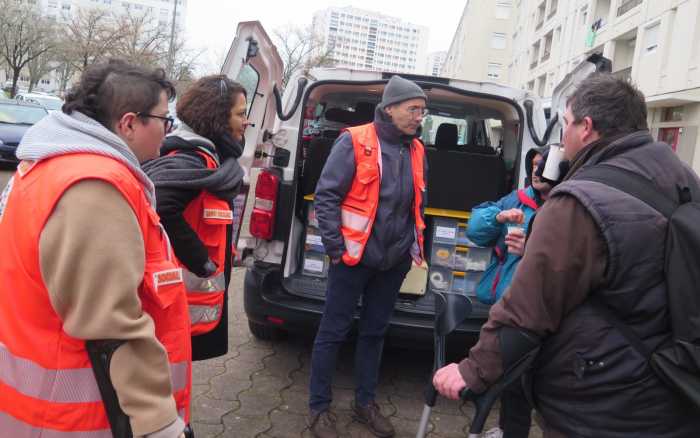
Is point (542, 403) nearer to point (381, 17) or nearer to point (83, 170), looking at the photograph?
point (83, 170)

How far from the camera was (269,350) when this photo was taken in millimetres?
4145

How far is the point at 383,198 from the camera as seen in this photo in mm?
3012

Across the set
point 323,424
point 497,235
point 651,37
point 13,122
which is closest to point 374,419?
point 323,424

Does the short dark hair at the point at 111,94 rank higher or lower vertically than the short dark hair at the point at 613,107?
lower

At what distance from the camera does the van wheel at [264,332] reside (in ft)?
13.6

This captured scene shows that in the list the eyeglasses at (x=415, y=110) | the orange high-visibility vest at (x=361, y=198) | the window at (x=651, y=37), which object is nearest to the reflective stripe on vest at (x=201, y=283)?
the orange high-visibility vest at (x=361, y=198)

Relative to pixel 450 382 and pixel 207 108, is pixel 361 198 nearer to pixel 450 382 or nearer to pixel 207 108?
pixel 207 108

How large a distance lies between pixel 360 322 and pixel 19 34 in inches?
1521

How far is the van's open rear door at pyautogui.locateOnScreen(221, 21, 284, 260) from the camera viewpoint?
10.4 ft

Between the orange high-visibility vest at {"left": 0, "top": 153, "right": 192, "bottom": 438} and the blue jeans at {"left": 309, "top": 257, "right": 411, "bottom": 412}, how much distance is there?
1690 mm

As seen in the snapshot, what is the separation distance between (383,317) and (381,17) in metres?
111

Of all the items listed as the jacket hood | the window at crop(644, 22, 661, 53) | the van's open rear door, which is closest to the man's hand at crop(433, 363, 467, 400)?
the jacket hood

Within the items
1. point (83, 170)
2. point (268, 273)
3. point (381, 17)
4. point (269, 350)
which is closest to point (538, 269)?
point (83, 170)

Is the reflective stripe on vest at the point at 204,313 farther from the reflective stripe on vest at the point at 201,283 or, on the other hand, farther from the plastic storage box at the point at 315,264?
the plastic storage box at the point at 315,264
